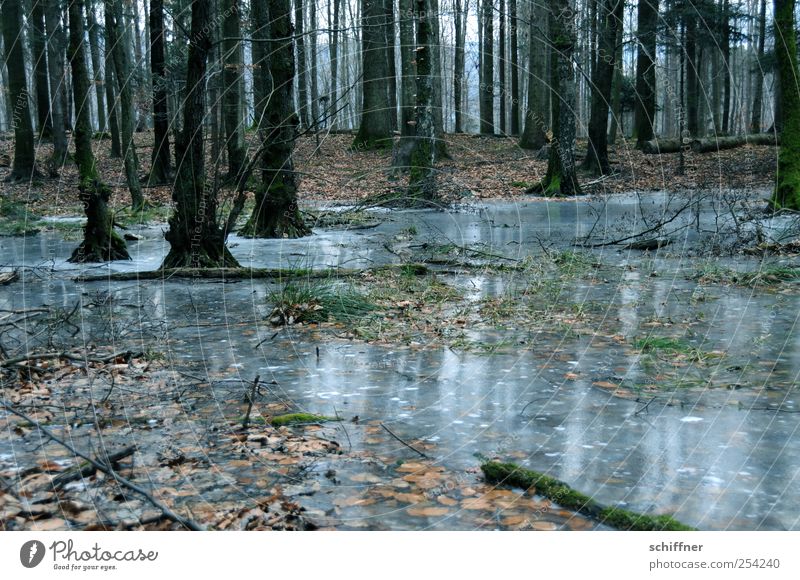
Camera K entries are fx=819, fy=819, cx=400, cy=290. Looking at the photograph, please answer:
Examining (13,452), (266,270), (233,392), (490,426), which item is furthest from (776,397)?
(266,270)

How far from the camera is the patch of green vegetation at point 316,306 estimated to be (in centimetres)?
813

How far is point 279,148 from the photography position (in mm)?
13477

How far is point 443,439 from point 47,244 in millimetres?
12904

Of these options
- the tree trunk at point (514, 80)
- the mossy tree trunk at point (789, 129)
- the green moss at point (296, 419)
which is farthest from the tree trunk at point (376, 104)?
the green moss at point (296, 419)

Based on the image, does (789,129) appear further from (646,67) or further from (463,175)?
(646,67)

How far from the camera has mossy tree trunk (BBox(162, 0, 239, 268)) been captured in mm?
10172

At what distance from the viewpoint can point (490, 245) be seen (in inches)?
520

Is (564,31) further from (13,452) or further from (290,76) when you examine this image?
(13,452)

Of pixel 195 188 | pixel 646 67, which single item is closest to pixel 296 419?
pixel 195 188

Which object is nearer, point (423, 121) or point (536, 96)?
point (423, 121)

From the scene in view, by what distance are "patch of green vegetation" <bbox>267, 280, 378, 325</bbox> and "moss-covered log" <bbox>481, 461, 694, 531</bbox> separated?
4214 millimetres
